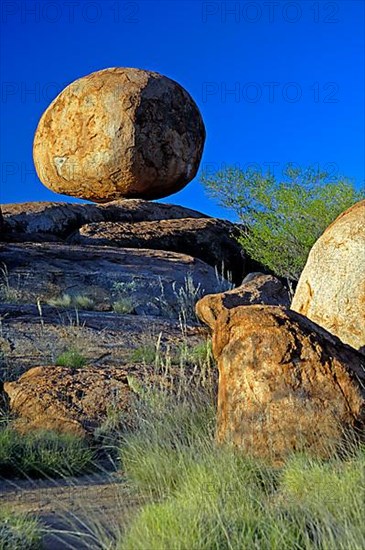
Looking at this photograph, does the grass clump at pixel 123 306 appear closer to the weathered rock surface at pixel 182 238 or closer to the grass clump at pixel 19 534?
the weathered rock surface at pixel 182 238

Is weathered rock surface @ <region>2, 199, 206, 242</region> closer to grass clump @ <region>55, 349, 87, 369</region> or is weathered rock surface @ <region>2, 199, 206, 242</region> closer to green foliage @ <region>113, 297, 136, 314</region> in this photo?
green foliage @ <region>113, 297, 136, 314</region>

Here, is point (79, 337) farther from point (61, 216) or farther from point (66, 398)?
point (61, 216)

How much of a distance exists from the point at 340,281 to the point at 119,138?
12651 millimetres

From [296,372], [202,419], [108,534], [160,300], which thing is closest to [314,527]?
[108,534]

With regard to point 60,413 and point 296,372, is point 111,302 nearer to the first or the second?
point 60,413

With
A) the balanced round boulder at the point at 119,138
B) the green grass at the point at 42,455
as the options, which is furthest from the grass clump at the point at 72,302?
the balanced round boulder at the point at 119,138

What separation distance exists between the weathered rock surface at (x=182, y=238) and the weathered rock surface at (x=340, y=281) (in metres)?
9.69

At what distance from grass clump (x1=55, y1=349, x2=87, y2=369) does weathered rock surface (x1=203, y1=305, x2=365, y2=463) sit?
8.63 feet

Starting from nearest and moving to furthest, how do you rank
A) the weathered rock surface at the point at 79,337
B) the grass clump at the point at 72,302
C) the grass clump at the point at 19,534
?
1. the grass clump at the point at 19,534
2. the weathered rock surface at the point at 79,337
3. the grass clump at the point at 72,302

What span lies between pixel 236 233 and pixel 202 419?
1250cm

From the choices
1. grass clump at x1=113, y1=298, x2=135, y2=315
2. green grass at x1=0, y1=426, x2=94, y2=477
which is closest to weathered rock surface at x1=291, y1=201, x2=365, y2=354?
green grass at x1=0, y1=426, x2=94, y2=477

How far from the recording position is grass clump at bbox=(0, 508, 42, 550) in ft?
13.0

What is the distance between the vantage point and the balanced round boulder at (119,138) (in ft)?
60.2

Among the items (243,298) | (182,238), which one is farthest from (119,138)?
(243,298)
